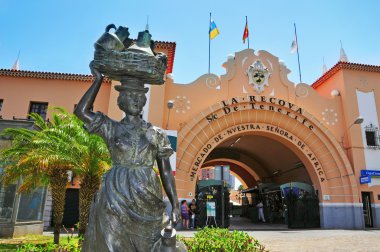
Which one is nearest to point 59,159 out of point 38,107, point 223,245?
point 223,245

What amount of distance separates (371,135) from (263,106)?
22.4 ft

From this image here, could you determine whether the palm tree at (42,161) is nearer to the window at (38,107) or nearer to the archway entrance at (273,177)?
the window at (38,107)

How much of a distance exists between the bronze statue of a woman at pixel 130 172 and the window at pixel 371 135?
1822 centimetres

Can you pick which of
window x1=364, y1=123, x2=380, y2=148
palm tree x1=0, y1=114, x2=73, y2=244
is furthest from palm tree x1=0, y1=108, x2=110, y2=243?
window x1=364, y1=123, x2=380, y2=148

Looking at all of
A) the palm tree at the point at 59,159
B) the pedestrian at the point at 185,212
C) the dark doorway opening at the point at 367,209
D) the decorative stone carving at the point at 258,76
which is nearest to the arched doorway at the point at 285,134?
the decorative stone carving at the point at 258,76

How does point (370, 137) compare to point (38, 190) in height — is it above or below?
above

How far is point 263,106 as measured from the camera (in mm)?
16969

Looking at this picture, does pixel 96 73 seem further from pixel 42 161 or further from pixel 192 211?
pixel 192 211

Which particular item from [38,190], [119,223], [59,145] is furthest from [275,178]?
[119,223]

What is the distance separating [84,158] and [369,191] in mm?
15179

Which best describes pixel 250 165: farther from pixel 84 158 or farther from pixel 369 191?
pixel 84 158

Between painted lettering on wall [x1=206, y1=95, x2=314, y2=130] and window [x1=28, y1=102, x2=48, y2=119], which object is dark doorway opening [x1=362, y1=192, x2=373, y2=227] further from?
window [x1=28, y1=102, x2=48, y2=119]

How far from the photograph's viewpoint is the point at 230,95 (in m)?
17.1

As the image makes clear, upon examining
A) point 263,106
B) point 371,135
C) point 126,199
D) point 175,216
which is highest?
point 263,106
